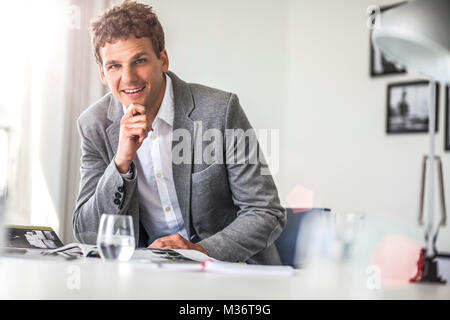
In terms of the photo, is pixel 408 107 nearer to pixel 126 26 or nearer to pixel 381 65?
pixel 381 65

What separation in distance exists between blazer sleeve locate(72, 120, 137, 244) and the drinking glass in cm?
55

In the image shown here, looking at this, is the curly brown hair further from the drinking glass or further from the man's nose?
the drinking glass

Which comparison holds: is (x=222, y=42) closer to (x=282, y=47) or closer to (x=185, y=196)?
(x=282, y=47)

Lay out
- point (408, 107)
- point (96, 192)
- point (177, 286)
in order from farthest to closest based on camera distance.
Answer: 1. point (408, 107)
2. point (96, 192)
3. point (177, 286)

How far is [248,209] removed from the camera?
1.72m

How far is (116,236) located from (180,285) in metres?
0.32

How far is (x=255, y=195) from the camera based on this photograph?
67.2 inches

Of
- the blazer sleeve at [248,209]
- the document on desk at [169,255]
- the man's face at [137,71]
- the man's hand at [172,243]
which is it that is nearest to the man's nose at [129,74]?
the man's face at [137,71]

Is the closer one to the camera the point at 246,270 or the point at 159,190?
the point at 246,270

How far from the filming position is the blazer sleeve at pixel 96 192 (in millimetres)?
1556

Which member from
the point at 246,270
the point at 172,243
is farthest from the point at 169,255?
the point at 246,270

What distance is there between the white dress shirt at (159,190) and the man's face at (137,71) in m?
0.11
